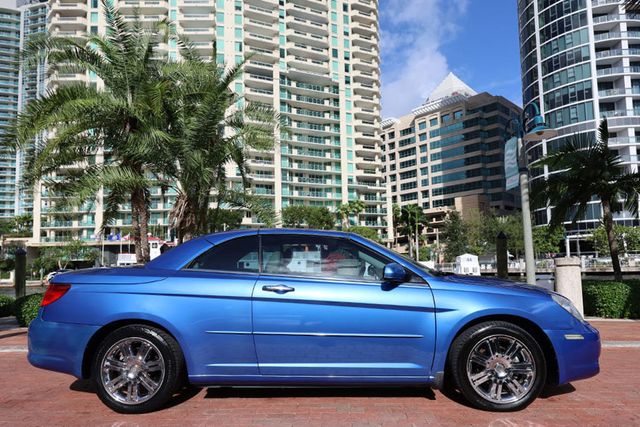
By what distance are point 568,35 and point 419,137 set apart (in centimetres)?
3830

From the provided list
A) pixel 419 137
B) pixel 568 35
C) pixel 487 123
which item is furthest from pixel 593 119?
pixel 419 137

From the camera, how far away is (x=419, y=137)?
96938mm

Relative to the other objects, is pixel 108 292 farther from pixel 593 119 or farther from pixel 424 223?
pixel 424 223

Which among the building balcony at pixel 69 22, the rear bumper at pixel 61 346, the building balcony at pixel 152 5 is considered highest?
the building balcony at pixel 152 5

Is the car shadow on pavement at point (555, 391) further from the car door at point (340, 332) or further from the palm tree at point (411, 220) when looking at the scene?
the palm tree at point (411, 220)

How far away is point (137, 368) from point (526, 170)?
29.9ft

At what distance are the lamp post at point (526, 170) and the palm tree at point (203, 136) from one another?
21.6 feet

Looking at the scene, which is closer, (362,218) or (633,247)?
(633,247)

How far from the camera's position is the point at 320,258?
3.83m

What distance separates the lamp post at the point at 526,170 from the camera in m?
9.26

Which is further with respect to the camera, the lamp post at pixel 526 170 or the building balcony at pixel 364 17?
the building balcony at pixel 364 17

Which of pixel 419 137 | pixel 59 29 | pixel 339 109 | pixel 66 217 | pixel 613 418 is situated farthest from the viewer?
pixel 419 137

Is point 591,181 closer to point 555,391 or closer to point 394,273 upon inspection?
point 555,391

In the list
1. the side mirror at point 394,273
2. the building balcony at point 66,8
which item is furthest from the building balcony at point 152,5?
the side mirror at point 394,273
